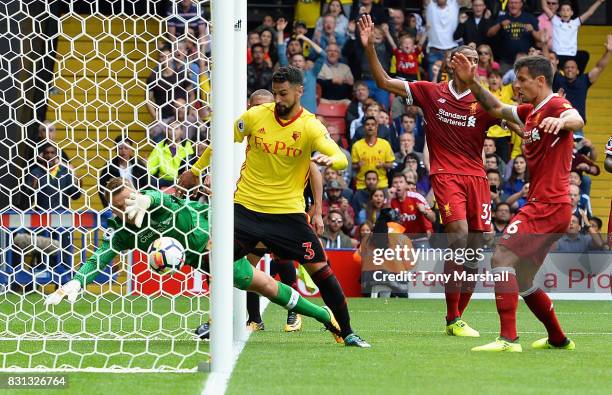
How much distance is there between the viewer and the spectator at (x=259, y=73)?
18188 millimetres

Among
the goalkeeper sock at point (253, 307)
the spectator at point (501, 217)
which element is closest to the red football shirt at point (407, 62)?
the spectator at point (501, 217)

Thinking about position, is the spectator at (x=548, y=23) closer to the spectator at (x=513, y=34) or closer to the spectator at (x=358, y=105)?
the spectator at (x=513, y=34)

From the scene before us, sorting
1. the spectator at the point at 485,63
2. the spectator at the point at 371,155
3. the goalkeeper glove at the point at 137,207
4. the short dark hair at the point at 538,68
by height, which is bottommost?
the spectator at the point at 371,155

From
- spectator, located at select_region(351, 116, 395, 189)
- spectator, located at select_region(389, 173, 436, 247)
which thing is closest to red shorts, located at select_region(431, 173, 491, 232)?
spectator, located at select_region(389, 173, 436, 247)

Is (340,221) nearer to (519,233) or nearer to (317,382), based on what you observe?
(519,233)

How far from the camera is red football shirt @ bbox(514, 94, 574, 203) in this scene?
854 centimetres

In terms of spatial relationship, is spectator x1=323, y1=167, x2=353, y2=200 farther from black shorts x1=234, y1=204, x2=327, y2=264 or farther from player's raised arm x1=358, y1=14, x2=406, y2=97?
black shorts x1=234, y1=204, x2=327, y2=264

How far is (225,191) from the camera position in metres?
7.29

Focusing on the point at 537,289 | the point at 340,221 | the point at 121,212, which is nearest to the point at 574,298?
the point at 340,221

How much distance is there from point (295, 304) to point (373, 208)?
788cm

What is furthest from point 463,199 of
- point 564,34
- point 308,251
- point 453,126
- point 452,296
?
Result: point 564,34

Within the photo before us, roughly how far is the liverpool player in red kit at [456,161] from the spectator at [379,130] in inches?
277

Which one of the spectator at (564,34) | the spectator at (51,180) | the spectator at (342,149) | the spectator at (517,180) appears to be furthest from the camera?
the spectator at (564,34)

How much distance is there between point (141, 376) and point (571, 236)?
10.2m
